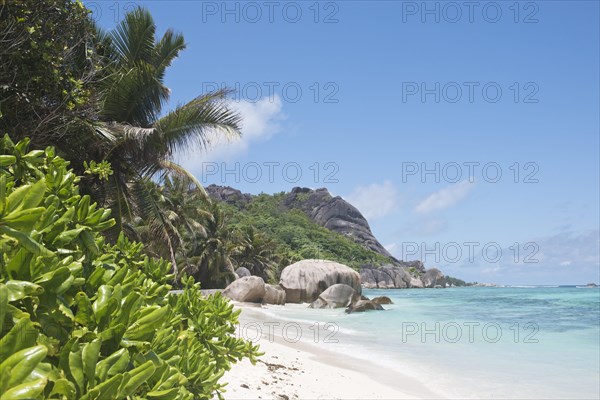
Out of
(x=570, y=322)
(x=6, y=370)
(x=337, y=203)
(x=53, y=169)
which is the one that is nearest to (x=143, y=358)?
(x=6, y=370)

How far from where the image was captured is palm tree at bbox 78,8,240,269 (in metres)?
11.3

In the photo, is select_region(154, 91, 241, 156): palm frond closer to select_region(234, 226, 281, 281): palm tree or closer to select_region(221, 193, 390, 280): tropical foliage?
select_region(234, 226, 281, 281): palm tree

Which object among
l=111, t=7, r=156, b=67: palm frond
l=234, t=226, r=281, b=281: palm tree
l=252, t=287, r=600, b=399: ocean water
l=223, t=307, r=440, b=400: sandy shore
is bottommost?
l=252, t=287, r=600, b=399: ocean water

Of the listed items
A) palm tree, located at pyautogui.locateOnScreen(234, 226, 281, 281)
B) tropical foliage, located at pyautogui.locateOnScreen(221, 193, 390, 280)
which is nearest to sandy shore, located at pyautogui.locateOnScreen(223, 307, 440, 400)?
palm tree, located at pyautogui.locateOnScreen(234, 226, 281, 281)

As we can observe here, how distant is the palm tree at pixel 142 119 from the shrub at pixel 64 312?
9433 millimetres

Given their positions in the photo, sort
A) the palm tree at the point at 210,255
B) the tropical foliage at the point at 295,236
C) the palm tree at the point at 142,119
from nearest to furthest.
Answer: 1. the palm tree at the point at 142,119
2. the palm tree at the point at 210,255
3. the tropical foliage at the point at 295,236

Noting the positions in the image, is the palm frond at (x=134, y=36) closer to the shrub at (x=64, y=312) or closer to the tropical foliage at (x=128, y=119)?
the tropical foliage at (x=128, y=119)

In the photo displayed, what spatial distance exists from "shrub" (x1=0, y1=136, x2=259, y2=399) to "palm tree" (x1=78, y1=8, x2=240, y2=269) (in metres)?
9.43

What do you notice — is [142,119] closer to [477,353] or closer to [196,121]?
[196,121]

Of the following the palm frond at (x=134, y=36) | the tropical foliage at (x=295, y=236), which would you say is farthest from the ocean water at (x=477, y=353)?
the tropical foliage at (x=295, y=236)

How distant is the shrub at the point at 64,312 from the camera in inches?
45.9

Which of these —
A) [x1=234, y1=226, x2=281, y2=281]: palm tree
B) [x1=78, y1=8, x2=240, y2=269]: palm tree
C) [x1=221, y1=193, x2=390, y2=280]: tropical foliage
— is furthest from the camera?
[x1=221, y1=193, x2=390, y2=280]: tropical foliage

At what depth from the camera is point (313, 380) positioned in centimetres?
681

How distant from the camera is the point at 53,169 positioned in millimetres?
2172
